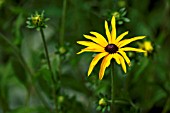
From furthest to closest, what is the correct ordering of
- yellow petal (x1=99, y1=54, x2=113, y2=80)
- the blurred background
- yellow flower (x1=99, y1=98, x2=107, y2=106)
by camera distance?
the blurred background < yellow flower (x1=99, y1=98, x2=107, y2=106) < yellow petal (x1=99, y1=54, x2=113, y2=80)

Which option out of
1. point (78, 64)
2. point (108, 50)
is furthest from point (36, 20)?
point (78, 64)

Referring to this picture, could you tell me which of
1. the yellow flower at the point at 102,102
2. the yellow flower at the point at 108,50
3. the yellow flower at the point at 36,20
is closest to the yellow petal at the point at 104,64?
the yellow flower at the point at 108,50

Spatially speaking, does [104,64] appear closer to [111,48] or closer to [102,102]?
[111,48]

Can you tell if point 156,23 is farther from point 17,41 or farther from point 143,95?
point 17,41

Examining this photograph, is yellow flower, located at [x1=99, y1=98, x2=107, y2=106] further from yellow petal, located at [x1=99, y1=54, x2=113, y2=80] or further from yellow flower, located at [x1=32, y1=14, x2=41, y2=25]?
yellow flower, located at [x1=32, y1=14, x2=41, y2=25]

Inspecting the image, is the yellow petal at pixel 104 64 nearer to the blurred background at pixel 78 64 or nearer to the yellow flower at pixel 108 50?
the yellow flower at pixel 108 50

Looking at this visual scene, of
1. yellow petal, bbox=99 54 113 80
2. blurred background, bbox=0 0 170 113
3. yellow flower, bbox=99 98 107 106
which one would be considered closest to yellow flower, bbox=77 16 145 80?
yellow petal, bbox=99 54 113 80

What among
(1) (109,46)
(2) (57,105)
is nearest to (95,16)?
(2) (57,105)

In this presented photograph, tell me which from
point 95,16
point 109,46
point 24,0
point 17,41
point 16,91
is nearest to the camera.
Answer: point 109,46
